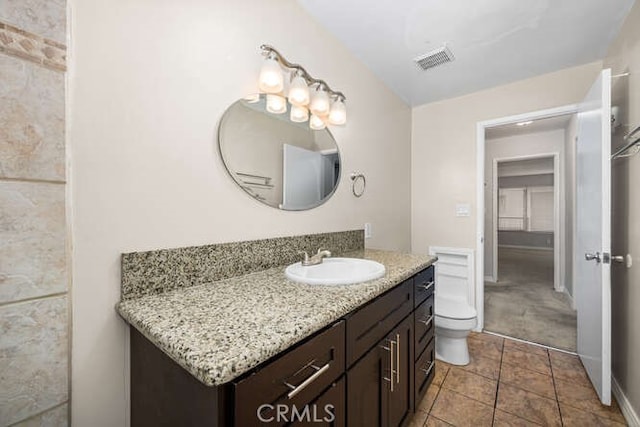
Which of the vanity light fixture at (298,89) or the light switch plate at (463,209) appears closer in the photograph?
the vanity light fixture at (298,89)

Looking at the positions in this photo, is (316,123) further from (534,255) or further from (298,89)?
(534,255)

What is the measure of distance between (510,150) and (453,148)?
221cm

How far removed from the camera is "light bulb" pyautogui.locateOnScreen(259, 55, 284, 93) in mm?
1206

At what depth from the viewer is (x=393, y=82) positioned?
7.61ft

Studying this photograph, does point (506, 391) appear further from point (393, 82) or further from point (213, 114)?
point (393, 82)

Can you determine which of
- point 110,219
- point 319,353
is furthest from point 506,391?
point 110,219

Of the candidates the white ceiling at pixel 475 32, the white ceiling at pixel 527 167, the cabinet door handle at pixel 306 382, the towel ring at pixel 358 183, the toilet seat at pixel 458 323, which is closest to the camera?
the cabinet door handle at pixel 306 382

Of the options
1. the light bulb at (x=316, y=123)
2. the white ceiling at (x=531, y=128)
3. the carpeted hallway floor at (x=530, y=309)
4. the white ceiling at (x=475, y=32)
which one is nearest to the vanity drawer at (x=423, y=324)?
the light bulb at (x=316, y=123)

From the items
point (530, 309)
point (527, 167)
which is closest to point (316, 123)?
point (530, 309)

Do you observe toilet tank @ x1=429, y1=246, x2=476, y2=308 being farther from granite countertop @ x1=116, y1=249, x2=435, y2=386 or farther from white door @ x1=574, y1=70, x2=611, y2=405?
granite countertop @ x1=116, y1=249, x2=435, y2=386

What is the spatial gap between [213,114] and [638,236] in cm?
219

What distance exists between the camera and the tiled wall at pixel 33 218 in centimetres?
65

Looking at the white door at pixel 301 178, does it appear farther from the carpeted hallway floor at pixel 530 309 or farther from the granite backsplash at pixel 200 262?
the carpeted hallway floor at pixel 530 309

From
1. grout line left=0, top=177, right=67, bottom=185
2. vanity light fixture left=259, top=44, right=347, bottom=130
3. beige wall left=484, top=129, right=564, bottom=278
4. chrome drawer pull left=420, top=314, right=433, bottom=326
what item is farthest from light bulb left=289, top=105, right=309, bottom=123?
beige wall left=484, top=129, right=564, bottom=278
